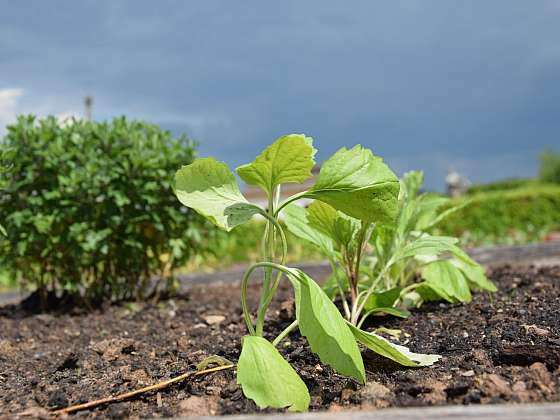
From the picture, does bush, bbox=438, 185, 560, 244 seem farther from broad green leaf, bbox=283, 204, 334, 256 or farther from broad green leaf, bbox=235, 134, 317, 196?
broad green leaf, bbox=235, 134, 317, 196

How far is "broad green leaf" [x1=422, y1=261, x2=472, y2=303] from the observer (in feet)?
9.04

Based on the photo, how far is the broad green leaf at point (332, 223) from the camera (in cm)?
233

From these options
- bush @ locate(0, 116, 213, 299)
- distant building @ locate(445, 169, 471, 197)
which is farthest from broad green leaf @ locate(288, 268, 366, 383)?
distant building @ locate(445, 169, 471, 197)

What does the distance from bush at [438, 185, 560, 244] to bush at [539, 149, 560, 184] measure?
73.3 feet

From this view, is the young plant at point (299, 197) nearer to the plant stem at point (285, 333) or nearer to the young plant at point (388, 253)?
the plant stem at point (285, 333)

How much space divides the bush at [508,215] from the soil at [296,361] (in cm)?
1039

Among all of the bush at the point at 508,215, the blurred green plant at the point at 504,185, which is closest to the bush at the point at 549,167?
the blurred green plant at the point at 504,185

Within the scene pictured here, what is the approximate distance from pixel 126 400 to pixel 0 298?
16.0ft

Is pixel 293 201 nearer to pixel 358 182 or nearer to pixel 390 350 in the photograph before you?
pixel 358 182

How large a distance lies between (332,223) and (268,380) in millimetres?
922

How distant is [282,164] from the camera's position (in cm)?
175

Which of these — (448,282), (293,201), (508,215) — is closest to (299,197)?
(293,201)

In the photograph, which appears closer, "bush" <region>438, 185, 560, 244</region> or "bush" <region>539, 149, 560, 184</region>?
"bush" <region>438, 185, 560, 244</region>

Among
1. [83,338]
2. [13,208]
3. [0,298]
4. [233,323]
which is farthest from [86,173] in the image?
[0,298]
